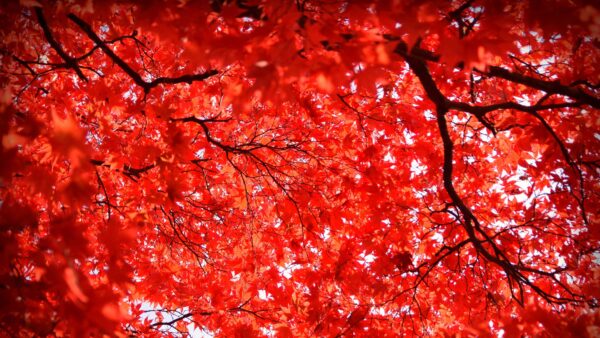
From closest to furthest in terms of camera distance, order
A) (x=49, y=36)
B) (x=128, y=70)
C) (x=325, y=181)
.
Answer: (x=49, y=36) < (x=128, y=70) < (x=325, y=181)

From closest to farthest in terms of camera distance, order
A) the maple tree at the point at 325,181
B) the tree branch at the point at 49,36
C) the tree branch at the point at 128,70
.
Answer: the tree branch at the point at 49,36 < the tree branch at the point at 128,70 < the maple tree at the point at 325,181

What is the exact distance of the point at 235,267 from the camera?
181 inches

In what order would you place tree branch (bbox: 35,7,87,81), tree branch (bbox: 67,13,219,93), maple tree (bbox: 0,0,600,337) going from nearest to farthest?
tree branch (bbox: 35,7,87,81), tree branch (bbox: 67,13,219,93), maple tree (bbox: 0,0,600,337)

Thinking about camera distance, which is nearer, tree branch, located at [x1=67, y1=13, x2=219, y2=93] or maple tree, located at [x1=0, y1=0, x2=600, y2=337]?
tree branch, located at [x1=67, y1=13, x2=219, y2=93]

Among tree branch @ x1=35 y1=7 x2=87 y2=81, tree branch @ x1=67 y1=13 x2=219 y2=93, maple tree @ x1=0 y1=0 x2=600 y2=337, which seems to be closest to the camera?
tree branch @ x1=35 y1=7 x2=87 y2=81

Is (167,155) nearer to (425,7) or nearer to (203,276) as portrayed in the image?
(425,7)

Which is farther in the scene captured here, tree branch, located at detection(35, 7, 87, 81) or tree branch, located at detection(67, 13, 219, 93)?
tree branch, located at detection(67, 13, 219, 93)

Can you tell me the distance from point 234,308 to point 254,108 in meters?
2.32

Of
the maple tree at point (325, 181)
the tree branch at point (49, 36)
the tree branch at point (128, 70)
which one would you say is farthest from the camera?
the maple tree at point (325, 181)

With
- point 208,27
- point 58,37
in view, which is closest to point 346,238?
point 208,27

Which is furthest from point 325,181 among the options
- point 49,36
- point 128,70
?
point 49,36

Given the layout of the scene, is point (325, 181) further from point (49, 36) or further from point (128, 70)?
point (49, 36)

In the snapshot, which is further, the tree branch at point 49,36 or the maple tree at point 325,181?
the maple tree at point 325,181

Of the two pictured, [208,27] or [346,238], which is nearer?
[208,27]
